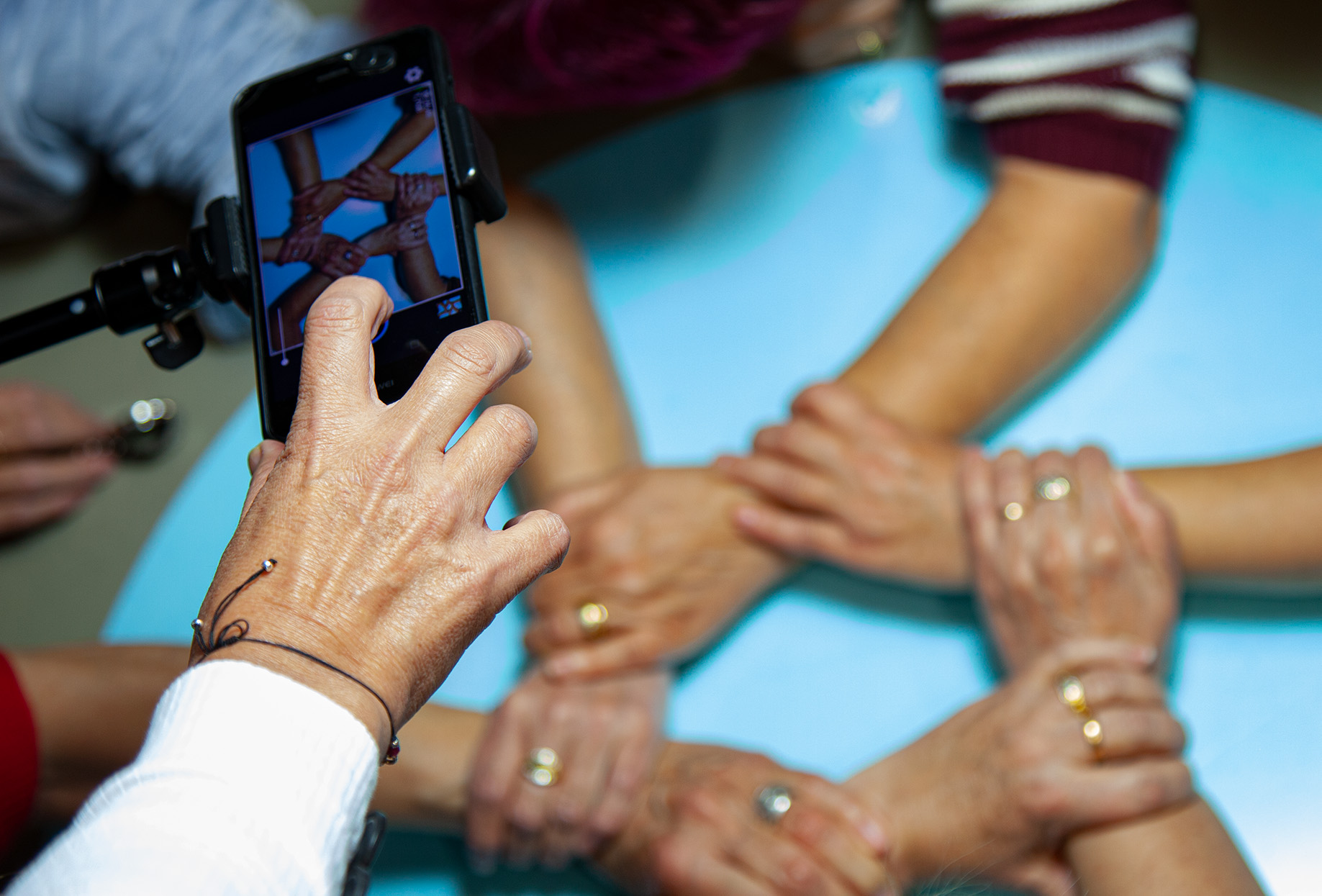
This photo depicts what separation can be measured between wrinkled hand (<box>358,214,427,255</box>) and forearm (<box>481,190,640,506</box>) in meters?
0.33

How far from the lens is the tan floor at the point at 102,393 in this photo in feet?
2.84

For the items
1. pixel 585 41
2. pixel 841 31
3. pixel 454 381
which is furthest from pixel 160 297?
pixel 841 31

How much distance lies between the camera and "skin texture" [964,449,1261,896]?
2.03ft

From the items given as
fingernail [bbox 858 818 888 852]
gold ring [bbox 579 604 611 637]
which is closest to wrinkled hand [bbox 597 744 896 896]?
fingernail [bbox 858 818 888 852]

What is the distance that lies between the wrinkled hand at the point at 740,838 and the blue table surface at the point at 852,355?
38 millimetres

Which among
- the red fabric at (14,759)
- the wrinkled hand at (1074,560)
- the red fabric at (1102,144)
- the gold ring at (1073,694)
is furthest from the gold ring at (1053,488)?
the red fabric at (14,759)

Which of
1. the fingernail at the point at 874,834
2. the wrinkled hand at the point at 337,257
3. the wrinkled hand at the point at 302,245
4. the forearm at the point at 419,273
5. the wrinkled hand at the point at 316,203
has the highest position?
the wrinkled hand at the point at 316,203

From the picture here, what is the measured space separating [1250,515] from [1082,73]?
31cm

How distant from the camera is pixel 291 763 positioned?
295 mm

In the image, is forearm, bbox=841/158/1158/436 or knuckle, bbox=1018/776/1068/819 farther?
forearm, bbox=841/158/1158/436

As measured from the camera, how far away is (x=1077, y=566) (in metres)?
0.63

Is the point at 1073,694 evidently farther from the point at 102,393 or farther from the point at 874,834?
the point at 102,393

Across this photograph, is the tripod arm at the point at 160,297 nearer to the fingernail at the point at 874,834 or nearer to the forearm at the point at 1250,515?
the fingernail at the point at 874,834

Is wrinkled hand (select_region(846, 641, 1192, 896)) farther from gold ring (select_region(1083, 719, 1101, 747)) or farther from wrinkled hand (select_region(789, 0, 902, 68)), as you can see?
wrinkled hand (select_region(789, 0, 902, 68))
